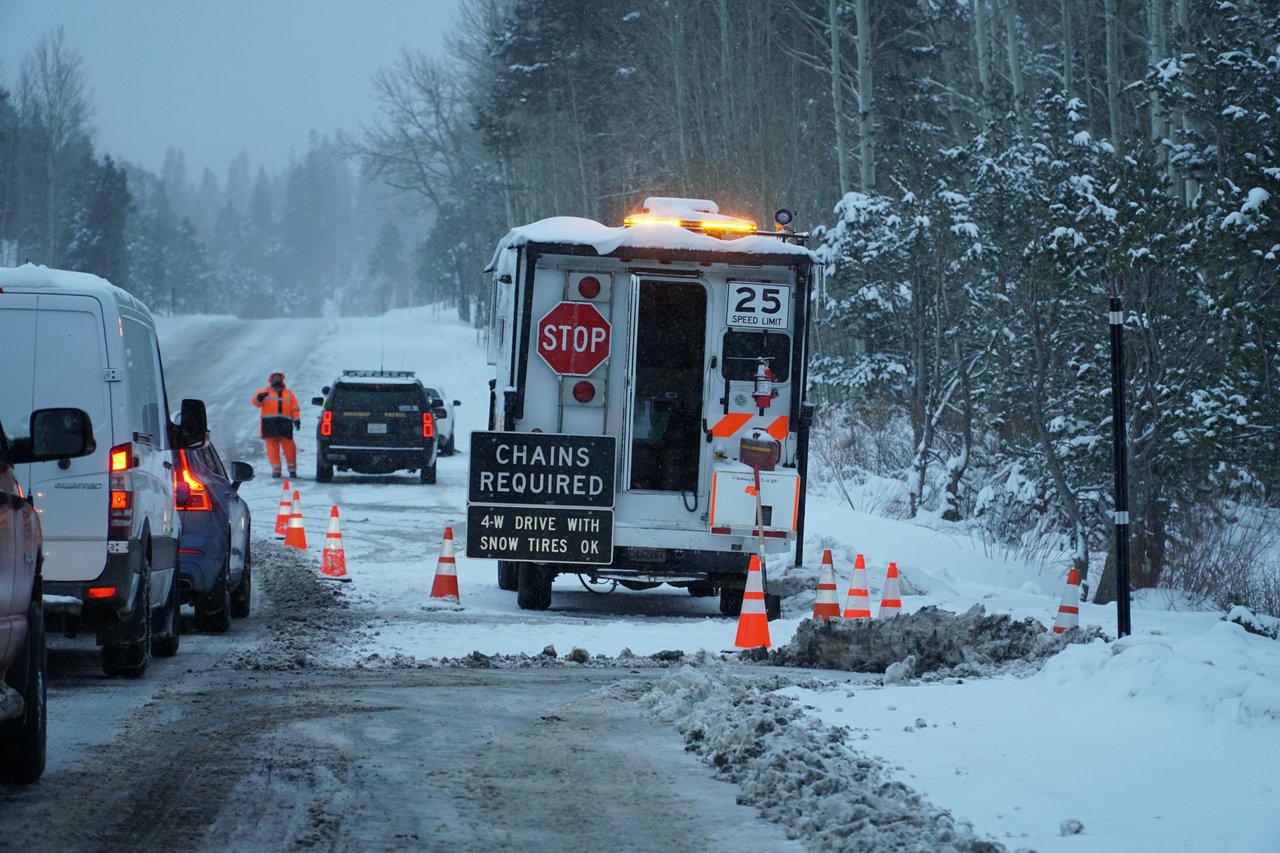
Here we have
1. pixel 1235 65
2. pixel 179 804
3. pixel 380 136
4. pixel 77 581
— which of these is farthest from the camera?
pixel 380 136

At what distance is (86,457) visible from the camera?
8547 millimetres

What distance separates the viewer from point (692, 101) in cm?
4125

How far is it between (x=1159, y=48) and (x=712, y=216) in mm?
17041

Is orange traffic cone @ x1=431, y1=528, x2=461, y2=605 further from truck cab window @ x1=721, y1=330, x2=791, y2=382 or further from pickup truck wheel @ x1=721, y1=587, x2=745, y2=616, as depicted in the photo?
truck cab window @ x1=721, y1=330, x2=791, y2=382

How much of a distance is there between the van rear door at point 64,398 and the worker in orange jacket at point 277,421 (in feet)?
63.4

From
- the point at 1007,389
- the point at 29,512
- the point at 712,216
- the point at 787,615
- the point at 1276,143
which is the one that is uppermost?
the point at 1276,143

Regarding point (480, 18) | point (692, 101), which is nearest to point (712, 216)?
point (692, 101)

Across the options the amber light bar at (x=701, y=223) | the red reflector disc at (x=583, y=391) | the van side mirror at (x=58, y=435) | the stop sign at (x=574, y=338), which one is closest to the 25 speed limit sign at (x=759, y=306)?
the amber light bar at (x=701, y=223)

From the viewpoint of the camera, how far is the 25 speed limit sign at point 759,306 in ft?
43.4

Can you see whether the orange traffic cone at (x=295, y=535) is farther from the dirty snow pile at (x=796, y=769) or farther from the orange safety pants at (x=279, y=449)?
the orange safety pants at (x=279, y=449)

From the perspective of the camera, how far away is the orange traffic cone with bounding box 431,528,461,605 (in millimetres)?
13758

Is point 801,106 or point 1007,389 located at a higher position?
point 801,106

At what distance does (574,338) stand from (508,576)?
2850 millimetres

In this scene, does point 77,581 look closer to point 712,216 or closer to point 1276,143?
point 712,216
